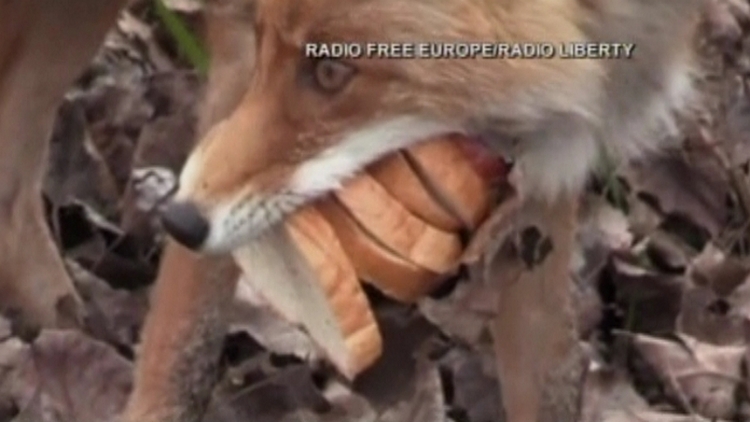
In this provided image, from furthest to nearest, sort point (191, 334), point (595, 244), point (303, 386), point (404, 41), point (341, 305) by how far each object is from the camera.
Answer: point (595, 244), point (303, 386), point (191, 334), point (341, 305), point (404, 41)

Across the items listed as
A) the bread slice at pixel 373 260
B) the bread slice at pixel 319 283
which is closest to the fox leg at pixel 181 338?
the bread slice at pixel 319 283

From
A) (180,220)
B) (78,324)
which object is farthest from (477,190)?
(78,324)

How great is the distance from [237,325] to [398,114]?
112cm

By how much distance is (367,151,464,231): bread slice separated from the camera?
3.10 m

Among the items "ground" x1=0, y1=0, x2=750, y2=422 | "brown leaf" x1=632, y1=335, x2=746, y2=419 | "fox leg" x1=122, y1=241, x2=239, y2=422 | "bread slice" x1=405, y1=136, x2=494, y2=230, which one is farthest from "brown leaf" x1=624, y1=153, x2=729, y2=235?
"bread slice" x1=405, y1=136, x2=494, y2=230

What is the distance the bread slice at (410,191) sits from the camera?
3.10 metres

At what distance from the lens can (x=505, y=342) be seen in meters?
3.87

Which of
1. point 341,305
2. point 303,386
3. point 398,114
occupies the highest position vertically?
point 398,114

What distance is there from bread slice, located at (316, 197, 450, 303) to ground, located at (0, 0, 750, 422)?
1.77 ft

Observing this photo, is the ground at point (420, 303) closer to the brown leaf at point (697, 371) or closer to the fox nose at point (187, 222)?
the brown leaf at point (697, 371)

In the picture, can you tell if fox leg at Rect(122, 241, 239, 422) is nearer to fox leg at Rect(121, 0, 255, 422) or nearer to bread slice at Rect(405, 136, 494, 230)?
fox leg at Rect(121, 0, 255, 422)

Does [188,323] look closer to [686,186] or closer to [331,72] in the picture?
[331,72]

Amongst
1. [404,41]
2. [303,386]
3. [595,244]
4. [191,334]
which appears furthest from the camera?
[595,244]

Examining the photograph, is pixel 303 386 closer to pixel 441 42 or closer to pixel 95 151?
pixel 95 151
